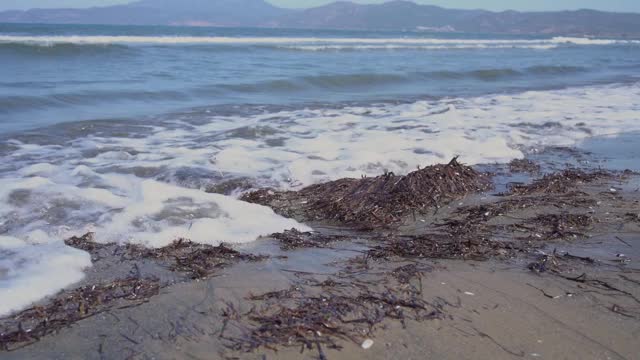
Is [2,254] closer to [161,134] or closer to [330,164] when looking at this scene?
[330,164]

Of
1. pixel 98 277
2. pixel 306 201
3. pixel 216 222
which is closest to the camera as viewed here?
pixel 98 277

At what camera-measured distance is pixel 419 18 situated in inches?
6363

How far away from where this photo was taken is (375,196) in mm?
4504

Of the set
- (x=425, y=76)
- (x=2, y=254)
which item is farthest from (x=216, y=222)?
(x=425, y=76)

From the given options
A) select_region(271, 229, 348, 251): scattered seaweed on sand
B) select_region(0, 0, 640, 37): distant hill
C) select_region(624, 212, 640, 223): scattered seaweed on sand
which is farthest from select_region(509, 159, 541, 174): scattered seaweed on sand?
select_region(0, 0, 640, 37): distant hill

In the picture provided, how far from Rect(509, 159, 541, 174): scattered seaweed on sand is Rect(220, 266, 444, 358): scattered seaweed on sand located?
3208 mm

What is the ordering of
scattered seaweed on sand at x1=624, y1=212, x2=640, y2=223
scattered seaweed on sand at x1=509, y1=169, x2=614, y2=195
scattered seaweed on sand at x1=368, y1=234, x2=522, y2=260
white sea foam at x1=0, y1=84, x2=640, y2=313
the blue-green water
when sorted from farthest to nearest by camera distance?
the blue-green water → scattered seaweed on sand at x1=509, y1=169, x2=614, y2=195 → scattered seaweed on sand at x1=624, y1=212, x2=640, y2=223 → white sea foam at x1=0, y1=84, x2=640, y2=313 → scattered seaweed on sand at x1=368, y1=234, x2=522, y2=260

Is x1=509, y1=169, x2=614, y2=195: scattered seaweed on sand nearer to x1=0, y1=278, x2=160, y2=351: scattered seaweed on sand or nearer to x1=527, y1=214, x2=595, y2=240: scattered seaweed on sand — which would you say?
x1=527, y1=214, x2=595, y2=240: scattered seaweed on sand

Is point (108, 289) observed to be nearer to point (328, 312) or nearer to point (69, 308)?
point (69, 308)

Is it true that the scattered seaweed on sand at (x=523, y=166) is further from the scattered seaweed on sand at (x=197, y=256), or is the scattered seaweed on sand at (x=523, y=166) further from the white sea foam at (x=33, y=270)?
the white sea foam at (x=33, y=270)

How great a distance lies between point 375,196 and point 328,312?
1926 millimetres

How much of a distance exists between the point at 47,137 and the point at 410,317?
5.93 meters

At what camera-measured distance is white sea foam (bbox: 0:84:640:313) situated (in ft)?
12.9

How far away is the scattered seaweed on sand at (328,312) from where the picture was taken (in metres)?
2.45
